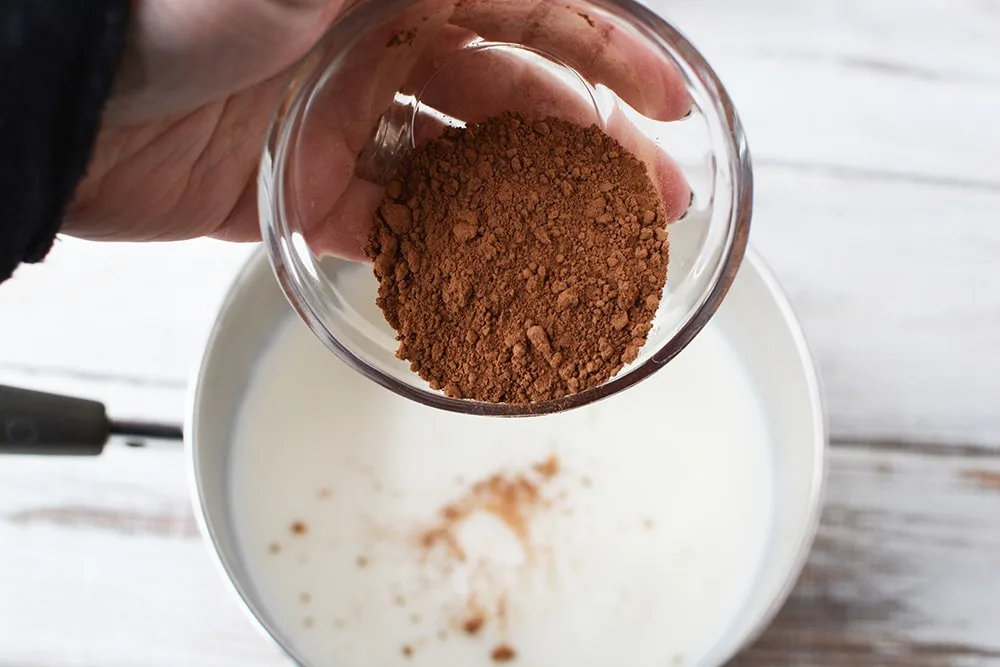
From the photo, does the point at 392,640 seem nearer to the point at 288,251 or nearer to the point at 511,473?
the point at 511,473

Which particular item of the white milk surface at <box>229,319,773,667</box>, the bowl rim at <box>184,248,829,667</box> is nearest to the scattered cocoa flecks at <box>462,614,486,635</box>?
the white milk surface at <box>229,319,773,667</box>

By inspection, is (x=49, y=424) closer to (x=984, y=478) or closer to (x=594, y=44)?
(x=594, y=44)

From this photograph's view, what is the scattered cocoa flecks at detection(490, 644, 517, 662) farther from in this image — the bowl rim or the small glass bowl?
the small glass bowl

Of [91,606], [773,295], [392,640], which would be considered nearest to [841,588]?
[773,295]

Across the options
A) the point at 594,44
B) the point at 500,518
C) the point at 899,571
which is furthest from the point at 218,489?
the point at 899,571

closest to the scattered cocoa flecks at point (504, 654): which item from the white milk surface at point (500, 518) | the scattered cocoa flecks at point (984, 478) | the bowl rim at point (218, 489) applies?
the white milk surface at point (500, 518)

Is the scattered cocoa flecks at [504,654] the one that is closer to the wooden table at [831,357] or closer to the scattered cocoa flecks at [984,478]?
the wooden table at [831,357]

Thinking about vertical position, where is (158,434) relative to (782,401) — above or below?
below
